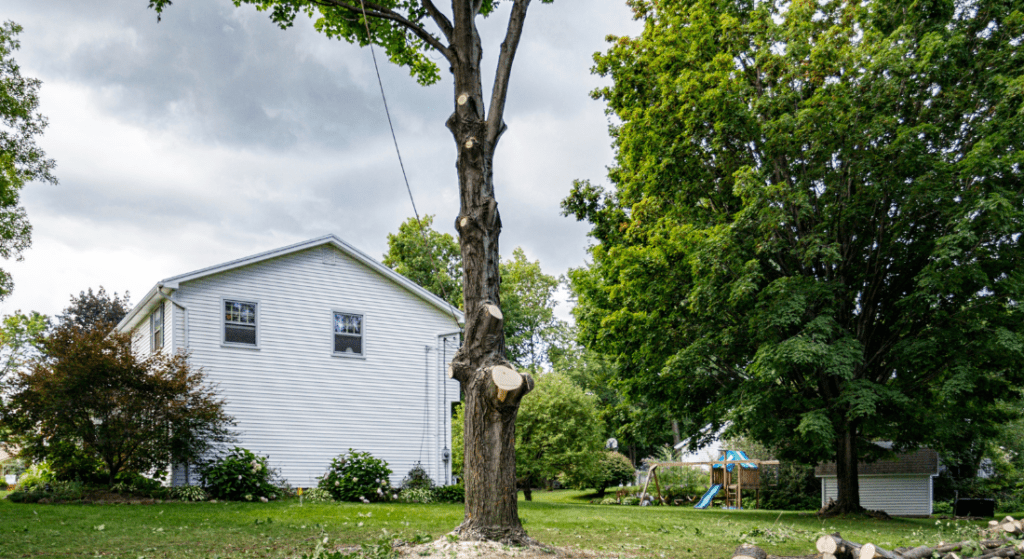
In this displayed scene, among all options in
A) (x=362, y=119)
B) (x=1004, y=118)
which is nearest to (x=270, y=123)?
(x=362, y=119)

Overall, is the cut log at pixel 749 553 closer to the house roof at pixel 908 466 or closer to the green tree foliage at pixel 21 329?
→ the house roof at pixel 908 466

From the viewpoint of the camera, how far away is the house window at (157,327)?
17.9 m

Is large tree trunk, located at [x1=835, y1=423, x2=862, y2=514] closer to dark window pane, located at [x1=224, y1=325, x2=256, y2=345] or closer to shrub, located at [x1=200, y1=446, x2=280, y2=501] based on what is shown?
shrub, located at [x1=200, y1=446, x2=280, y2=501]

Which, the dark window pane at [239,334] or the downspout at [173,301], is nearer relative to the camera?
the downspout at [173,301]

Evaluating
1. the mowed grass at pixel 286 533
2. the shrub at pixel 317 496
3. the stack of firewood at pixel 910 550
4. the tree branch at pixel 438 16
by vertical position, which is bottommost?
the shrub at pixel 317 496

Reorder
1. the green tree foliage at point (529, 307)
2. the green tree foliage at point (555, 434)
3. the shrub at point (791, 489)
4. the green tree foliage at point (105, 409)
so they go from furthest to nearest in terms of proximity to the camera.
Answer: the green tree foliage at point (529, 307)
the shrub at point (791, 489)
the green tree foliage at point (555, 434)
the green tree foliage at point (105, 409)

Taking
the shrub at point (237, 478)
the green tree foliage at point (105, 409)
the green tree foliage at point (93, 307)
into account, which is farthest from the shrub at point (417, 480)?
the green tree foliage at point (93, 307)

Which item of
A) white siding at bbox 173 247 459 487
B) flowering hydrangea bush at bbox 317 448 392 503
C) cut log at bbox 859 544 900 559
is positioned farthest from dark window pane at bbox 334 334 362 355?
cut log at bbox 859 544 900 559

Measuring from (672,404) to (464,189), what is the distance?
9.73 metres

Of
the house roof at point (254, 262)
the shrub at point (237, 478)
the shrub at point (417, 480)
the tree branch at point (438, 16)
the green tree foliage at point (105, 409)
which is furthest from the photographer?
the shrub at point (417, 480)

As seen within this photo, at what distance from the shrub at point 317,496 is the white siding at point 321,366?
1.20 metres

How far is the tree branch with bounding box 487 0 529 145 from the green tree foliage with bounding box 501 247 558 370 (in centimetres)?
3051

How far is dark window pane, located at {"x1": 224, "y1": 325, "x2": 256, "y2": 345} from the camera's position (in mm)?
17766

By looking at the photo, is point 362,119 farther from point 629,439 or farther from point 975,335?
point 975,335
